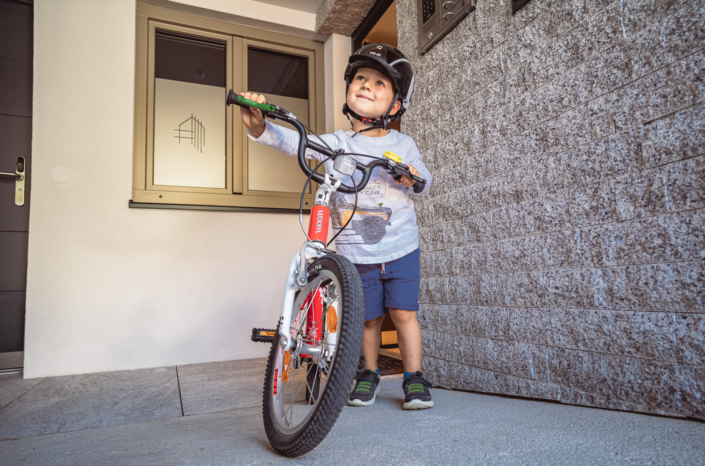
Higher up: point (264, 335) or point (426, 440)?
point (264, 335)

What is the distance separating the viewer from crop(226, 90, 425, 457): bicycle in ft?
3.18

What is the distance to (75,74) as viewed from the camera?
2.84 metres

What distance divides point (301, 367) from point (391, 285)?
0.55 meters

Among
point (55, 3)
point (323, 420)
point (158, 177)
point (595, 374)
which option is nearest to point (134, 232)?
point (158, 177)

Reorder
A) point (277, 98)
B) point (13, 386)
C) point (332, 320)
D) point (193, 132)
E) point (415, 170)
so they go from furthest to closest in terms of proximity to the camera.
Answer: point (277, 98) → point (193, 132) → point (13, 386) → point (415, 170) → point (332, 320)

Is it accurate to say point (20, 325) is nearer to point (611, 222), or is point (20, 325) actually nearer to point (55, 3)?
point (55, 3)

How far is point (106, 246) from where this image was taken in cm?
284

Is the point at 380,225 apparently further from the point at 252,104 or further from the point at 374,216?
the point at 252,104

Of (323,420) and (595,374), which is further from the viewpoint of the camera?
(595,374)

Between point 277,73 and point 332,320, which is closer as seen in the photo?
point 332,320

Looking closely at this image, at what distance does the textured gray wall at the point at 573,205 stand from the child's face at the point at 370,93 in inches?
19.5

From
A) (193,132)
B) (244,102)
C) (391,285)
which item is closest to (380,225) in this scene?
(391,285)

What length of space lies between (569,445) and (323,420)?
24.2 inches

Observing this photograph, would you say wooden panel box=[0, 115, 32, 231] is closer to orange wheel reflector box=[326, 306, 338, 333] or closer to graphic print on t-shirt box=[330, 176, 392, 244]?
graphic print on t-shirt box=[330, 176, 392, 244]
